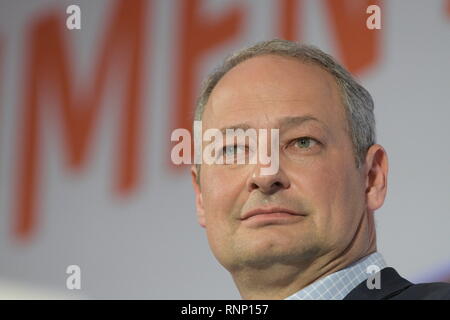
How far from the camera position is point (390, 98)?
83.8 inches

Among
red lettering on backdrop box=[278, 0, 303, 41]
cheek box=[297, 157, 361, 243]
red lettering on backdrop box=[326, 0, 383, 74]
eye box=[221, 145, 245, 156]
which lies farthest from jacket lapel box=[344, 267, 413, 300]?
red lettering on backdrop box=[278, 0, 303, 41]

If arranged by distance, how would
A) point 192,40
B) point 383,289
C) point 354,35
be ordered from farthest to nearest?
point 192,40
point 354,35
point 383,289

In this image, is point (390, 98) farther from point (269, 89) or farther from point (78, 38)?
point (78, 38)

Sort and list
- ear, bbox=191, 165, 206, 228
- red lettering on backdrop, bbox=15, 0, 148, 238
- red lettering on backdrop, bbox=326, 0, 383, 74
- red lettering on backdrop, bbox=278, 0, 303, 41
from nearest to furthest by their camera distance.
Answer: ear, bbox=191, 165, 206, 228, red lettering on backdrop, bbox=326, 0, 383, 74, red lettering on backdrop, bbox=278, 0, 303, 41, red lettering on backdrop, bbox=15, 0, 148, 238

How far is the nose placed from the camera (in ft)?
4.47

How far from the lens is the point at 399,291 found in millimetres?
1354

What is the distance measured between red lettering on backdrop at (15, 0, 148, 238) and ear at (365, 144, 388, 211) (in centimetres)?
102

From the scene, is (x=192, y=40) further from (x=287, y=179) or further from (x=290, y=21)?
(x=287, y=179)

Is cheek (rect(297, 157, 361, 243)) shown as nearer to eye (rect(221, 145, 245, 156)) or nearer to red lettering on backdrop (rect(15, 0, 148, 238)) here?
eye (rect(221, 145, 245, 156))

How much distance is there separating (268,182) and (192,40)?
1.18 meters

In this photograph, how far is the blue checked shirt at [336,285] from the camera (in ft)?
4.54

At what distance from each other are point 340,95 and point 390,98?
67 cm

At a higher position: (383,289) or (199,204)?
(199,204)

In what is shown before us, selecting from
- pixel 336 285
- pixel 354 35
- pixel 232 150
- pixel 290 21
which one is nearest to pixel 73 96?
pixel 290 21
